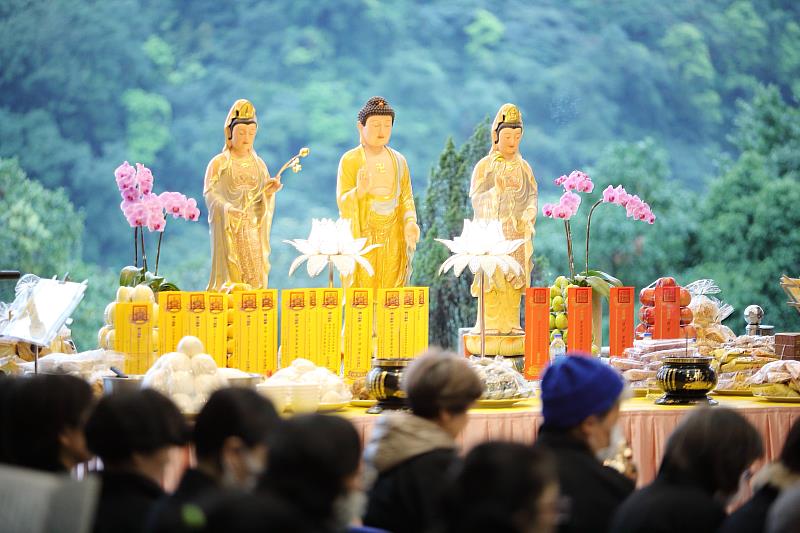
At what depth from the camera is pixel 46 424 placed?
2514mm

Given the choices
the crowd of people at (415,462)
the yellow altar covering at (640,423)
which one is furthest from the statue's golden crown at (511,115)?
the crowd of people at (415,462)

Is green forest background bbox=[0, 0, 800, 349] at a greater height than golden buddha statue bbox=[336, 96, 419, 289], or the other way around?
green forest background bbox=[0, 0, 800, 349]

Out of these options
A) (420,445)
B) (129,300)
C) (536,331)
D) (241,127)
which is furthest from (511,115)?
(420,445)

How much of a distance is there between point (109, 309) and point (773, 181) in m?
8.99

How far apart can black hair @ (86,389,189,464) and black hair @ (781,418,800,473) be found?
1252mm

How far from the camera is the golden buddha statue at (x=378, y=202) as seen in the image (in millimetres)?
5938

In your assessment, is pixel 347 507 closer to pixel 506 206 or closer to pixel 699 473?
pixel 699 473

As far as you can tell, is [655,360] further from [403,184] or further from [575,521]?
[575,521]

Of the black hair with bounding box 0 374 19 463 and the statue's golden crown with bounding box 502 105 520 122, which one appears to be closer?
the black hair with bounding box 0 374 19 463

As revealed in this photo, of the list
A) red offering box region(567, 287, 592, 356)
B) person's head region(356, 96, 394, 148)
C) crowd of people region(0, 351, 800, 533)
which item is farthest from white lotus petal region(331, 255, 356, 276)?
crowd of people region(0, 351, 800, 533)

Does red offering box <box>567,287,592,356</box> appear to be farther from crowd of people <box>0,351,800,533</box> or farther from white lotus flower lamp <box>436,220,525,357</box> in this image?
crowd of people <box>0,351,800,533</box>

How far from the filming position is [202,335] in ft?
16.1

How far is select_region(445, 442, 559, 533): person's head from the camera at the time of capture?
1.84 meters

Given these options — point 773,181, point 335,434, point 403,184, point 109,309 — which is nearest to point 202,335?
point 109,309
